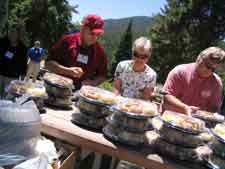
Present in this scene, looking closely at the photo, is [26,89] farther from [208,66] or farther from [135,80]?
[208,66]

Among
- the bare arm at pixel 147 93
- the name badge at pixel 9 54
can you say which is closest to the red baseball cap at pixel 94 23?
the bare arm at pixel 147 93

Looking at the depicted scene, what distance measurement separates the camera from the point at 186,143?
191 cm

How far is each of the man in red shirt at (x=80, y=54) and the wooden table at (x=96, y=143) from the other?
85 cm

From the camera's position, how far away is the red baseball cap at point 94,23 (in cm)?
282

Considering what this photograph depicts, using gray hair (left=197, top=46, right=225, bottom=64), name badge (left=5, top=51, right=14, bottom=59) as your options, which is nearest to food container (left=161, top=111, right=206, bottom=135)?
gray hair (left=197, top=46, right=225, bottom=64)

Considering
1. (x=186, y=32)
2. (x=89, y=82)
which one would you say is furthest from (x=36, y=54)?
(x=186, y=32)

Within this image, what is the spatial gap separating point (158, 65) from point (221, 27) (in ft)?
12.3

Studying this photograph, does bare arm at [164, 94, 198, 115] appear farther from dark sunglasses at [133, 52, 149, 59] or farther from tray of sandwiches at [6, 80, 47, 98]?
tray of sandwiches at [6, 80, 47, 98]

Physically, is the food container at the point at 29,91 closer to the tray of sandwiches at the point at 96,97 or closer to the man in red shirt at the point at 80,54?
the tray of sandwiches at the point at 96,97

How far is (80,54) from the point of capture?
2.99 meters

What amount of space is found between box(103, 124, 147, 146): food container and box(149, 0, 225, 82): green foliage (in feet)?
57.0

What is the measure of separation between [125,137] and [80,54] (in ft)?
3.95

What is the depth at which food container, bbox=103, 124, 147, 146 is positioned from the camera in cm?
195

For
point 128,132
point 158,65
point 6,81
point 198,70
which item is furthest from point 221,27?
point 128,132
